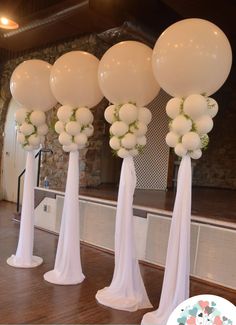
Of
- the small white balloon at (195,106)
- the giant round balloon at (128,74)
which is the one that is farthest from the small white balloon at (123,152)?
the small white balloon at (195,106)

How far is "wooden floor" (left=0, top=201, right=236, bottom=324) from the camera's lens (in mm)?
2494

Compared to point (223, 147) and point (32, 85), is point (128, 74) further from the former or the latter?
point (223, 147)

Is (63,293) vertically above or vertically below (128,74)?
below

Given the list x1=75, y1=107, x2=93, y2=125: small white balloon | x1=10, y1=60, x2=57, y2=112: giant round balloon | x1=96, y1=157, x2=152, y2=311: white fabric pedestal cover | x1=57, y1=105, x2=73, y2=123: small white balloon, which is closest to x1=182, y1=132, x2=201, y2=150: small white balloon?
x1=96, y1=157, x2=152, y2=311: white fabric pedestal cover

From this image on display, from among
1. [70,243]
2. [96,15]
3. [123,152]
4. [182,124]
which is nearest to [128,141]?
[123,152]

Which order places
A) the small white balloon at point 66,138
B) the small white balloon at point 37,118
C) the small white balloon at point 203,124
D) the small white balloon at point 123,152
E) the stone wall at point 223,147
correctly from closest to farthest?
the small white balloon at point 203,124
the small white balloon at point 123,152
the small white balloon at point 66,138
the small white balloon at point 37,118
the stone wall at point 223,147

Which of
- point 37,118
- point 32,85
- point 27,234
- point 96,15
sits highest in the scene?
point 96,15

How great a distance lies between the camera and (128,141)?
9.23 feet

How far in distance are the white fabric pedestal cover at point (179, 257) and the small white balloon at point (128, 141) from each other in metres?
0.51

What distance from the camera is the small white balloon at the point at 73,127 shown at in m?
3.18

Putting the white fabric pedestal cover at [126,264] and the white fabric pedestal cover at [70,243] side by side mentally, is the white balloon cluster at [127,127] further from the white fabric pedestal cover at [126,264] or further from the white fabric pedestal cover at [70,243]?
the white fabric pedestal cover at [70,243]

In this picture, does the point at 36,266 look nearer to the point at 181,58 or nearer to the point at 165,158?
the point at 181,58

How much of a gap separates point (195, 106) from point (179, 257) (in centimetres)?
116

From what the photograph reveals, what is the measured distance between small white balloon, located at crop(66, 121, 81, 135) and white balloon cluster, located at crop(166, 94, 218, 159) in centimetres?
106
